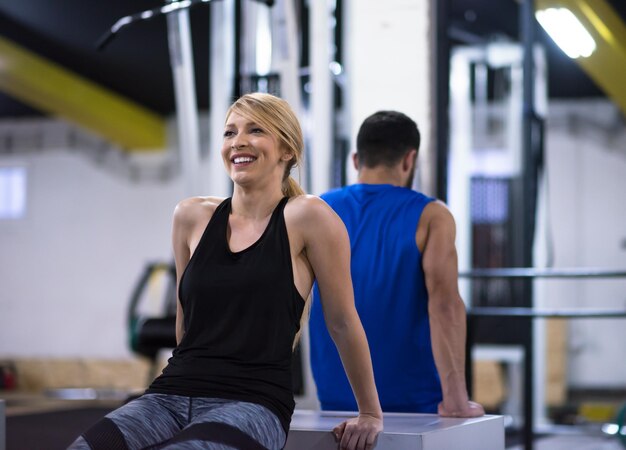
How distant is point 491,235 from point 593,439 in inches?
141

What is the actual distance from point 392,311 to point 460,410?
29 centimetres

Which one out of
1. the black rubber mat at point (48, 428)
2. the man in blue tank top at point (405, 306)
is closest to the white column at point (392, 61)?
the man in blue tank top at point (405, 306)

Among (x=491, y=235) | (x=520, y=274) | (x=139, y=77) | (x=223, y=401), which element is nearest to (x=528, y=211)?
(x=520, y=274)

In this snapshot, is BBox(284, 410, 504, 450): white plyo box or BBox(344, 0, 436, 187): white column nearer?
BBox(284, 410, 504, 450): white plyo box

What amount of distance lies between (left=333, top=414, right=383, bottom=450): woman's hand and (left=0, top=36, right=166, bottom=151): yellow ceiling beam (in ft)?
24.8

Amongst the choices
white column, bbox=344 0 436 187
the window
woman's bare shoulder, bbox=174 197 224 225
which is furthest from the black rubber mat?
the window

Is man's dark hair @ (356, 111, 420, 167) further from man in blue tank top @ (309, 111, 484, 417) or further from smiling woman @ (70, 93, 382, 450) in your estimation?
smiling woman @ (70, 93, 382, 450)

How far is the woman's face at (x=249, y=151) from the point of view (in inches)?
76.3

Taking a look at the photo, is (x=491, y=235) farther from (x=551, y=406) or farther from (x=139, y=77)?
(x=139, y=77)

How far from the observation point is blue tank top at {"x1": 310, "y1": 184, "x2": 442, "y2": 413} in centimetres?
244

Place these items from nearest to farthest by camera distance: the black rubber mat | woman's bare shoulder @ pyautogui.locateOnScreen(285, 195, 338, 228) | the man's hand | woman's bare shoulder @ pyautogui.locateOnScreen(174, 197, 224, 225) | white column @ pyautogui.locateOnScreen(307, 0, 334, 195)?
woman's bare shoulder @ pyautogui.locateOnScreen(285, 195, 338, 228), woman's bare shoulder @ pyautogui.locateOnScreen(174, 197, 224, 225), the man's hand, white column @ pyautogui.locateOnScreen(307, 0, 334, 195), the black rubber mat

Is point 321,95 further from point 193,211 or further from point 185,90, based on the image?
point 193,211

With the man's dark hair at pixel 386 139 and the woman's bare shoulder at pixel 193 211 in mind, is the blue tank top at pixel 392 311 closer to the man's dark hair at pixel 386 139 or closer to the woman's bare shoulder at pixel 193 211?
the man's dark hair at pixel 386 139

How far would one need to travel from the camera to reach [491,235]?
908 centimetres
